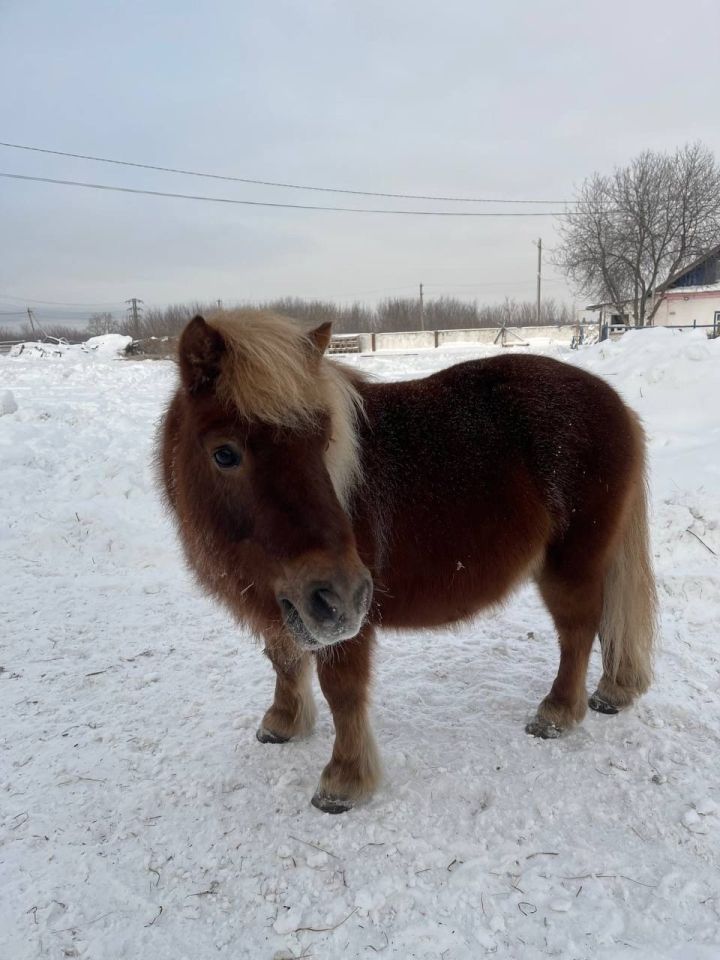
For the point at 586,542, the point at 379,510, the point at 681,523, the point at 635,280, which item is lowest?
the point at 681,523

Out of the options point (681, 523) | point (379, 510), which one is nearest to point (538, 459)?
point (379, 510)

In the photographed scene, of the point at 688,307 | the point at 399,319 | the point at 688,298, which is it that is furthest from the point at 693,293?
the point at 399,319

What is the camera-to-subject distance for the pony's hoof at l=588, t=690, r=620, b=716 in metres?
3.00

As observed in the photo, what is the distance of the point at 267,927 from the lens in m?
1.91

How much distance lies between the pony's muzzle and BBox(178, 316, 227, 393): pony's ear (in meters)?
0.82

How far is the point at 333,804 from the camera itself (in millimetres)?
2416

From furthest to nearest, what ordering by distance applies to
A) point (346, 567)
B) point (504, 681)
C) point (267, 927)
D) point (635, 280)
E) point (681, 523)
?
point (635, 280), point (681, 523), point (504, 681), point (267, 927), point (346, 567)

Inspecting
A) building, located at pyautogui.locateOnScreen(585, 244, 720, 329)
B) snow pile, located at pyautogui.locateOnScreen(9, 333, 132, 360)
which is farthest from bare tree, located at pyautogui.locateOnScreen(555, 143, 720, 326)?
snow pile, located at pyautogui.locateOnScreen(9, 333, 132, 360)

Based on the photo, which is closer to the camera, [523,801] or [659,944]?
[659,944]

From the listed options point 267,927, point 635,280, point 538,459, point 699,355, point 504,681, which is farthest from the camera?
point 635,280

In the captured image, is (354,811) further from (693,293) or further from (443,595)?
Answer: (693,293)

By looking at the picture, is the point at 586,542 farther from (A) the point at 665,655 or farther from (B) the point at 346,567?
(B) the point at 346,567

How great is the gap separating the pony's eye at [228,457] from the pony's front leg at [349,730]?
3.15ft

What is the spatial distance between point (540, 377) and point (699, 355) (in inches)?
244
